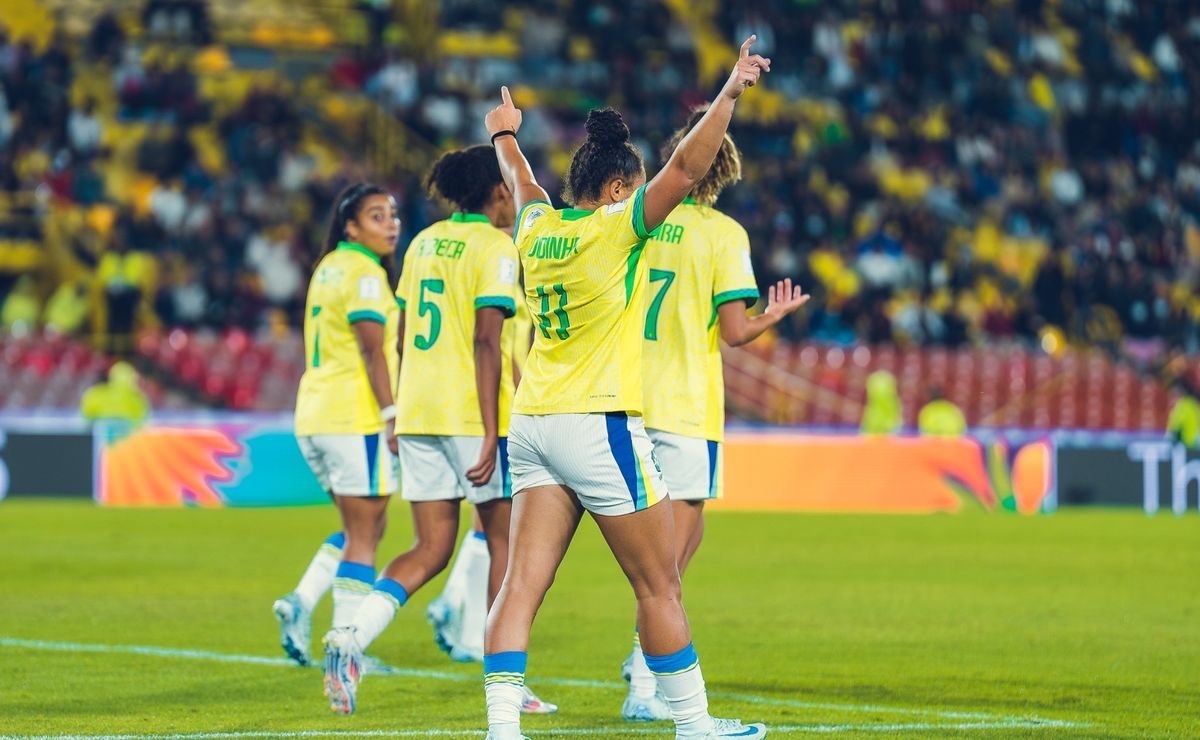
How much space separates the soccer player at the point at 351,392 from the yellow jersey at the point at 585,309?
2.82m

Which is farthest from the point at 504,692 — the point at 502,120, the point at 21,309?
the point at 21,309

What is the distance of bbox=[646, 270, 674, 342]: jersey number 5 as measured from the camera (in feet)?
25.1

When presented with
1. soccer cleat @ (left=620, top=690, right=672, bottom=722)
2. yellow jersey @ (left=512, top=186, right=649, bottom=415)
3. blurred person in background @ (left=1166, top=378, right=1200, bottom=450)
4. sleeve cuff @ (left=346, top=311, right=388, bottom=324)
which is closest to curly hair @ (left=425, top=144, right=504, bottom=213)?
sleeve cuff @ (left=346, top=311, right=388, bottom=324)

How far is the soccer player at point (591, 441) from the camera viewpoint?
5.89m

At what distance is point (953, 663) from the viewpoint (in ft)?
30.4

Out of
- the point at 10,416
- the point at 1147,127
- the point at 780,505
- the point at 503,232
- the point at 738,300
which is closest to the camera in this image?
the point at 738,300

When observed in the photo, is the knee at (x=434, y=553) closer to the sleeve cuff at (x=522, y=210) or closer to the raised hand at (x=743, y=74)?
the sleeve cuff at (x=522, y=210)

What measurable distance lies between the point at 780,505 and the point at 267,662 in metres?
13.7

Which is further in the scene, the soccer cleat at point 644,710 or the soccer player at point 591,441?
the soccer cleat at point 644,710

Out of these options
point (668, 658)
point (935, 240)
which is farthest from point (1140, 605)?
point (935, 240)

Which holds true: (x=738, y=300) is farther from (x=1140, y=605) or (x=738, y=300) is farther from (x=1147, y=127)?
(x=1147, y=127)

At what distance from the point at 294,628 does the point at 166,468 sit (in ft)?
44.1

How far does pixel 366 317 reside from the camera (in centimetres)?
880

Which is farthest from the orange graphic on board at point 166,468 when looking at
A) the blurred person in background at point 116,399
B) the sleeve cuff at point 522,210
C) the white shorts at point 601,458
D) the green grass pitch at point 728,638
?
the white shorts at point 601,458
